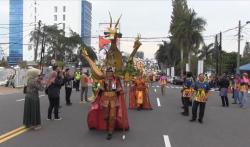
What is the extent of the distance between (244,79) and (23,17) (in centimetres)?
13840

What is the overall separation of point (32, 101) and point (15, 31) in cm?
14230

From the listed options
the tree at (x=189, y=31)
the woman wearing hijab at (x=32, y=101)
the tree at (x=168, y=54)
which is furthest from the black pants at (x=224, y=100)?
the tree at (x=168, y=54)

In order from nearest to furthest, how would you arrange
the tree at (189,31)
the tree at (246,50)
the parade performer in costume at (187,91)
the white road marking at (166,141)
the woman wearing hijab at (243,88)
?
the white road marking at (166,141)
the parade performer in costume at (187,91)
the woman wearing hijab at (243,88)
the tree at (189,31)
the tree at (246,50)

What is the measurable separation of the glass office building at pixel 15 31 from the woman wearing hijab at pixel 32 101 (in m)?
134

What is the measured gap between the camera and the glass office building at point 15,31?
487ft

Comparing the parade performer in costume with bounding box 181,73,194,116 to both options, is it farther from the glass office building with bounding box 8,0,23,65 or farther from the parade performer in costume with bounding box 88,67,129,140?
the glass office building with bounding box 8,0,23,65

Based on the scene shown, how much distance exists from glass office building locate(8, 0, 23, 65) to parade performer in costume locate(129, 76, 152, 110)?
12651 cm

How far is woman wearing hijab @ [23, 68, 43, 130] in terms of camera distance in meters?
12.9

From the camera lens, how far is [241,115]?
1956cm

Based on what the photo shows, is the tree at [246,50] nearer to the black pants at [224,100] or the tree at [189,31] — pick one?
the tree at [189,31]

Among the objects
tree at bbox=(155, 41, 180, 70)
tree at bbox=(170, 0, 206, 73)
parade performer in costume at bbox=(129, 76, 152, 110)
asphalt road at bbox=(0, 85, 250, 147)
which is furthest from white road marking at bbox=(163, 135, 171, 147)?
tree at bbox=(155, 41, 180, 70)

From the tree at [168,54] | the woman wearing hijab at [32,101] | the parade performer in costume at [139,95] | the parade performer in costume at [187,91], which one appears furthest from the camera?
the tree at [168,54]

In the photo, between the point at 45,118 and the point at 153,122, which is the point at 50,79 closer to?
the point at 45,118

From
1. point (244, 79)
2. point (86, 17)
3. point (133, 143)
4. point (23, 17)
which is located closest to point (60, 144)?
point (133, 143)
